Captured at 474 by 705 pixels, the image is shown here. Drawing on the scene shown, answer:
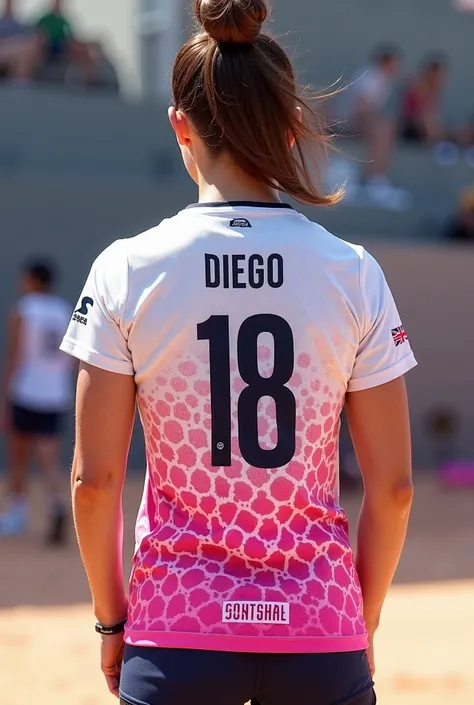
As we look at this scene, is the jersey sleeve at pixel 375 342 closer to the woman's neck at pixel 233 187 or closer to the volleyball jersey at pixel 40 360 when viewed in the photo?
the woman's neck at pixel 233 187

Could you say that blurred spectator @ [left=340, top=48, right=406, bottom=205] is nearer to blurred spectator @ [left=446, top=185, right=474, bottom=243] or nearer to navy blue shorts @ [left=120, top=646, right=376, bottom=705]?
blurred spectator @ [left=446, top=185, right=474, bottom=243]

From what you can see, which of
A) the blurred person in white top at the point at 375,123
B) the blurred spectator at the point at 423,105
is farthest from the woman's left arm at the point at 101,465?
the blurred spectator at the point at 423,105

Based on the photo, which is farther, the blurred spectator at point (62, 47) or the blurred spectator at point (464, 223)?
the blurred spectator at point (62, 47)

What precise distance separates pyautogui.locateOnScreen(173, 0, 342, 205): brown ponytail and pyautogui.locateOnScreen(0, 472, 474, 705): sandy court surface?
123 inches

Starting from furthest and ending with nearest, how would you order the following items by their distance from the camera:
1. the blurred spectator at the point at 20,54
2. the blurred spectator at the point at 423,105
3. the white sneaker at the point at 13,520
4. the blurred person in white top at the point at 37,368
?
1. the blurred spectator at the point at 423,105
2. the blurred spectator at the point at 20,54
3. the white sneaker at the point at 13,520
4. the blurred person in white top at the point at 37,368

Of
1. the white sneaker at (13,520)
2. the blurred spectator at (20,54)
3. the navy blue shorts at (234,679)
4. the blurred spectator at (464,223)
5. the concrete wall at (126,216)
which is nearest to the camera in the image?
the navy blue shorts at (234,679)

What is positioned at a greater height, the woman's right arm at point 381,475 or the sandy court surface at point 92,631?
the woman's right arm at point 381,475

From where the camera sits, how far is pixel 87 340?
73.9 inches

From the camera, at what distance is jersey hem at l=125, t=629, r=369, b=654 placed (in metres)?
1.79

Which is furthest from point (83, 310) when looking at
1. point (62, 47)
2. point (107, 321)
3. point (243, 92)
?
point (62, 47)

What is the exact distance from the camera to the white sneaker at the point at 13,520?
26.4ft

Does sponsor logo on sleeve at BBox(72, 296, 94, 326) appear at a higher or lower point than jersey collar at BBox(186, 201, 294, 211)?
lower

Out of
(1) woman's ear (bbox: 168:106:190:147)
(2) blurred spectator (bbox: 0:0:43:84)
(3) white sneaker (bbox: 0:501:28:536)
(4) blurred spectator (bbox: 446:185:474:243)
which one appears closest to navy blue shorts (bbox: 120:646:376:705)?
(1) woman's ear (bbox: 168:106:190:147)

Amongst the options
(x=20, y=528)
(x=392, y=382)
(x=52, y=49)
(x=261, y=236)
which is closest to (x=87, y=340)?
(x=261, y=236)
